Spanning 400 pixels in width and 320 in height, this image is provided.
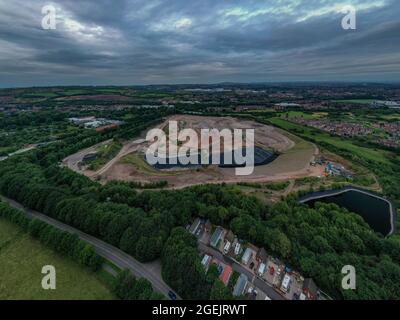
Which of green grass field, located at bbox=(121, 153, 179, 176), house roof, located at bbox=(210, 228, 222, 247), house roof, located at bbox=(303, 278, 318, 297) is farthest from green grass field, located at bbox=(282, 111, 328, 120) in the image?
house roof, located at bbox=(303, 278, 318, 297)

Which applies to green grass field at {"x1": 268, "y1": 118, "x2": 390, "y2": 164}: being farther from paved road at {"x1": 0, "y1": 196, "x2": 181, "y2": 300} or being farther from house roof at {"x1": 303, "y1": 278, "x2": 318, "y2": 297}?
paved road at {"x1": 0, "y1": 196, "x2": 181, "y2": 300}

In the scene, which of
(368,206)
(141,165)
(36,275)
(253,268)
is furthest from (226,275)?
(141,165)

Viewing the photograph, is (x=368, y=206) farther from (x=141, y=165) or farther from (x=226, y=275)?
(x=141, y=165)

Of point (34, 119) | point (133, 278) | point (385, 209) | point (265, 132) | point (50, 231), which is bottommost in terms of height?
point (385, 209)

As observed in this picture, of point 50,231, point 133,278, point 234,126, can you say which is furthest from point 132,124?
point 133,278

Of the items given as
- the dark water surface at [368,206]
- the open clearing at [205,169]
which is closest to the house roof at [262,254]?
the dark water surface at [368,206]
